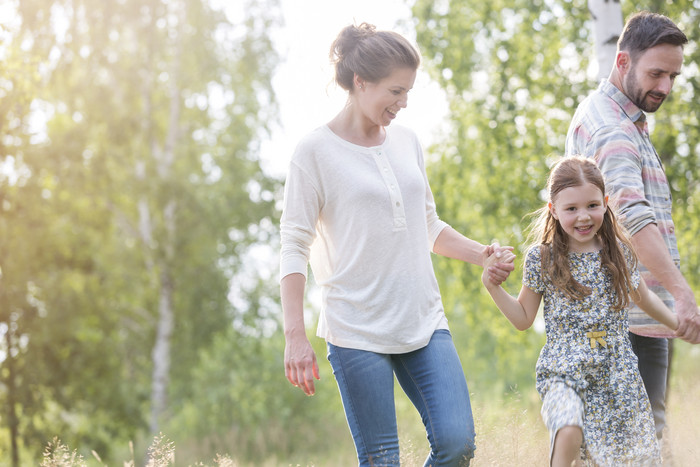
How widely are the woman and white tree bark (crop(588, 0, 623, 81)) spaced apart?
119 inches

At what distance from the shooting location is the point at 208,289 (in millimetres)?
14234

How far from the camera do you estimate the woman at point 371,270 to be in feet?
9.68

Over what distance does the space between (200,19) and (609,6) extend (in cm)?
982

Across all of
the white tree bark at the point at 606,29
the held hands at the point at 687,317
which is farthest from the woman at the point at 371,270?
the white tree bark at the point at 606,29

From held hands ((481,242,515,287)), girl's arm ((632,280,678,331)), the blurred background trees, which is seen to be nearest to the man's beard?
girl's arm ((632,280,678,331))

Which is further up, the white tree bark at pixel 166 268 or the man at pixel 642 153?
the white tree bark at pixel 166 268

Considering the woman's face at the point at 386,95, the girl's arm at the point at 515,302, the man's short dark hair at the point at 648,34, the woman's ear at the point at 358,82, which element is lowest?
the girl's arm at the point at 515,302

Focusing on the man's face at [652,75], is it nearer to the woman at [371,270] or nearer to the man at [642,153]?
the man at [642,153]

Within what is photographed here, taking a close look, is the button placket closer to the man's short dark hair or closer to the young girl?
the young girl

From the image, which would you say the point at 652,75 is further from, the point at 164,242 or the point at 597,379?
the point at 164,242

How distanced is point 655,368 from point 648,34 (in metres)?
1.47

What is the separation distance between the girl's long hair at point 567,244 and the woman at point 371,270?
0.25m

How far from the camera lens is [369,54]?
3.09 metres

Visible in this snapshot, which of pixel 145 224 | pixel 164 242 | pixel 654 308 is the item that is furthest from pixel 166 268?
pixel 654 308
